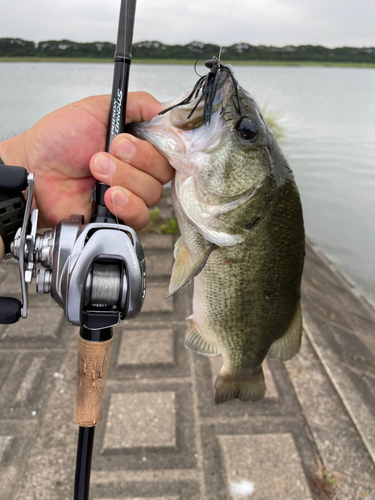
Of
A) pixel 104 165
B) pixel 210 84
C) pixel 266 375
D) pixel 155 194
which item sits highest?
pixel 210 84

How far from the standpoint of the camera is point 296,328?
162cm

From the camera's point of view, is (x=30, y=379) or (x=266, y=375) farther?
(x=266, y=375)

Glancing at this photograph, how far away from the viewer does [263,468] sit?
1.99 m

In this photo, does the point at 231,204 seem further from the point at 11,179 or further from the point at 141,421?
the point at 141,421

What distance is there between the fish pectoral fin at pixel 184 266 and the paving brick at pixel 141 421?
126 cm

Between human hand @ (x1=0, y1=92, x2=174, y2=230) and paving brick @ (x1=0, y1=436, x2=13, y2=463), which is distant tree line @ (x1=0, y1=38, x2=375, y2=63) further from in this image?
paving brick @ (x1=0, y1=436, x2=13, y2=463)

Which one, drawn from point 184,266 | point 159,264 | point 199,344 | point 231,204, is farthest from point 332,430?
point 159,264

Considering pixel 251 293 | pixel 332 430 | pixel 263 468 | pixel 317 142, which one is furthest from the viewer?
pixel 317 142

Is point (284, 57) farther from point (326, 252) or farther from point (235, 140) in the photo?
point (326, 252)

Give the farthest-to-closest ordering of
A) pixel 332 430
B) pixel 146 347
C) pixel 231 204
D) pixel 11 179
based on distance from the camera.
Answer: pixel 146 347, pixel 332 430, pixel 231 204, pixel 11 179

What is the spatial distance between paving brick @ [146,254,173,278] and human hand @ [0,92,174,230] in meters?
1.99

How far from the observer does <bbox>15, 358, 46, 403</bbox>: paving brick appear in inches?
90.7

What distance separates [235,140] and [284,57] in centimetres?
259

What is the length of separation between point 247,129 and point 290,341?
3.27ft
